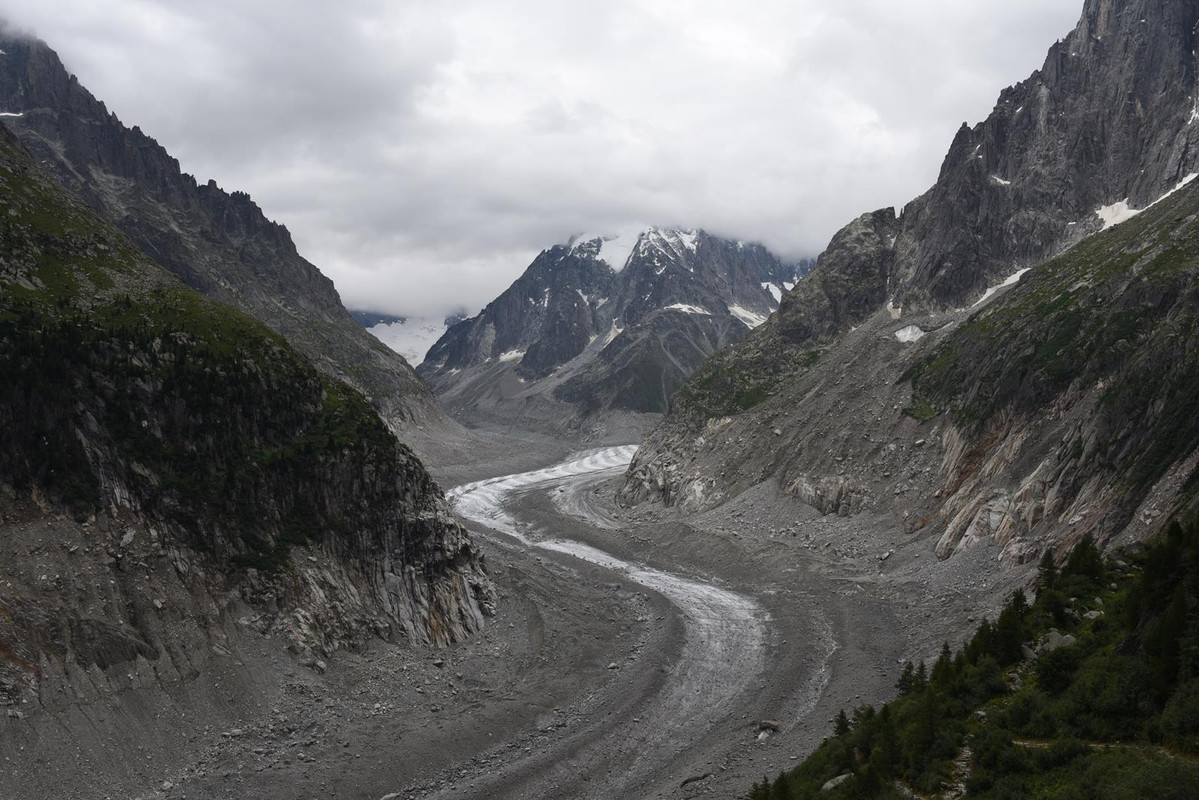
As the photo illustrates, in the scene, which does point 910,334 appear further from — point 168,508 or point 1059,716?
point 1059,716

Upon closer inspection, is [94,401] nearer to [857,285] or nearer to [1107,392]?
[1107,392]

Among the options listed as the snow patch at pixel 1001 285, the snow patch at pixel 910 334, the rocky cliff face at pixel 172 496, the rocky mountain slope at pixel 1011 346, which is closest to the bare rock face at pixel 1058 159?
the rocky mountain slope at pixel 1011 346

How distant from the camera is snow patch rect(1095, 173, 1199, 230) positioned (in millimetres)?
117938

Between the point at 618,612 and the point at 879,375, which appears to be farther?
the point at 879,375

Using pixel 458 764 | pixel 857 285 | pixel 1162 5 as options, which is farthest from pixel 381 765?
pixel 1162 5

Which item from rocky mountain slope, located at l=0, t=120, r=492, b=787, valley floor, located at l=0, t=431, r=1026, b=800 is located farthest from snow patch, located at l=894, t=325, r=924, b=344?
rocky mountain slope, located at l=0, t=120, r=492, b=787

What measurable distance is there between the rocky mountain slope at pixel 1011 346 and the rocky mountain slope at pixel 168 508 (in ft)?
168

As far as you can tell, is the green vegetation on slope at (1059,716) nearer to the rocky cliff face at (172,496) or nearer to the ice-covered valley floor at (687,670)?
the ice-covered valley floor at (687,670)

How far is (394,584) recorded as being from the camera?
63594 mm

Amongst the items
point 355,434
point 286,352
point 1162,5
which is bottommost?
point 355,434

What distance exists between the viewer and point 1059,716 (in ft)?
85.5

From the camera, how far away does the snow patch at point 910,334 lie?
130625mm

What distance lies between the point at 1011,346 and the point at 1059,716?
79732 mm

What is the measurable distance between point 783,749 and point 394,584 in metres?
32.1
